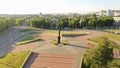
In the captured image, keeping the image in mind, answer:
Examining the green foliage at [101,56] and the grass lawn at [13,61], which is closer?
the green foliage at [101,56]

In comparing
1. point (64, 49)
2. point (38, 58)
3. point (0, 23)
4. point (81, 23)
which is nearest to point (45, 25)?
point (81, 23)

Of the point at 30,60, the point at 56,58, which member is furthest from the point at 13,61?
the point at 56,58

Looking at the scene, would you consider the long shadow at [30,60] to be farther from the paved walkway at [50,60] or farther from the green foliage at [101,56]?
the green foliage at [101,56]

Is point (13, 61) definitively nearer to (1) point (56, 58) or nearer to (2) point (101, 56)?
(1) point (56, 58)

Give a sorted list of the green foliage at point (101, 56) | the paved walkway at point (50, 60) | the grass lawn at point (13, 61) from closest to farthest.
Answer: the green foliage at point (101, 56)
the paved walkway at point (50, 60)
the grass lawn at point (13, 61)

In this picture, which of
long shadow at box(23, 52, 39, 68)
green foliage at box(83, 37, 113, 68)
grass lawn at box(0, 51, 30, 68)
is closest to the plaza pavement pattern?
long shadow at box(23, 52, 39, 68)

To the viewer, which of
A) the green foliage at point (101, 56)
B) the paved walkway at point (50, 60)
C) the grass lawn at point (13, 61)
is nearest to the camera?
the green foliage at point (101, 56)

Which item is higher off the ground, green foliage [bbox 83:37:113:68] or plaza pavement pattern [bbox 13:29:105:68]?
green foliage [bbox 83:37:113:68]

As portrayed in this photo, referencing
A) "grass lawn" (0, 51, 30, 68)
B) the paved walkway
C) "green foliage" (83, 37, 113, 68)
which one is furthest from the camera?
"grass lawn" (0, 51, 30, 68)

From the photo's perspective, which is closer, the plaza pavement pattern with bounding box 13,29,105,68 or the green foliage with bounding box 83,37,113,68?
the green foliage with bounding box 83,37,113,68

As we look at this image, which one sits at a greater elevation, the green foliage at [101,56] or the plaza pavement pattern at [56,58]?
the green foliage at [101,56]

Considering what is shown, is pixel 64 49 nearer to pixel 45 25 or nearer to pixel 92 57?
pixel 92 57

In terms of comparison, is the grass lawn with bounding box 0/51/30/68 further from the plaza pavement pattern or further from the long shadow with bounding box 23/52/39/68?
the plaza pavement pattern

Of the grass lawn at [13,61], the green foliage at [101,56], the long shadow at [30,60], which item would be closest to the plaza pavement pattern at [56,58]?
the long shadow at [30,60]
